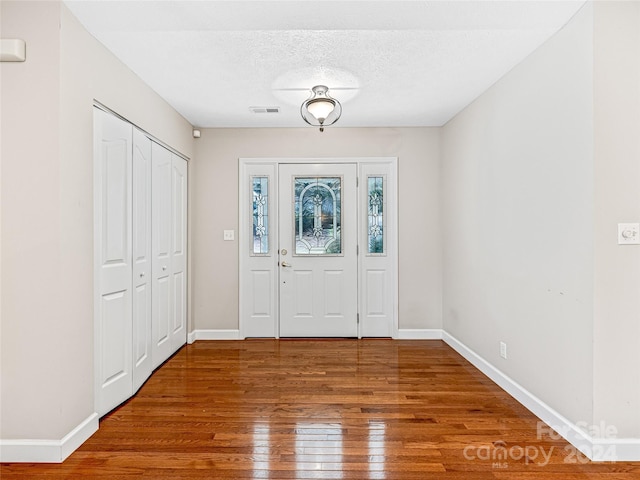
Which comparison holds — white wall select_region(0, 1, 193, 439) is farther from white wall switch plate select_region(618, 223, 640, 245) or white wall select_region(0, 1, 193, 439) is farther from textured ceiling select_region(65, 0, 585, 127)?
white wall switch plate select_region(618, 223, 640, 245)

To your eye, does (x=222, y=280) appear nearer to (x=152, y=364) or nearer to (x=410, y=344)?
(x=152, y=364)

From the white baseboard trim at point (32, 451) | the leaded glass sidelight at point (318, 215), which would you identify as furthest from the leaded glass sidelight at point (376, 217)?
the white baseboard trim at point (32, 451)

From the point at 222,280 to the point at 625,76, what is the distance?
150 inches

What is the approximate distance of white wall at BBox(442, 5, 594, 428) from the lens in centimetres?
201

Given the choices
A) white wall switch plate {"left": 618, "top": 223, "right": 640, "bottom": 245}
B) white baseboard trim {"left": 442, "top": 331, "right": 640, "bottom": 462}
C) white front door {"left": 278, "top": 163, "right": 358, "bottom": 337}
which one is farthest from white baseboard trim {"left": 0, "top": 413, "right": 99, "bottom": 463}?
white wall switch plate {"left": 618, "top": 223, "right": 640, "bottom": 245}

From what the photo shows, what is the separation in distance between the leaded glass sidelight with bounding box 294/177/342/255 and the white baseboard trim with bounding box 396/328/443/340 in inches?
47.1

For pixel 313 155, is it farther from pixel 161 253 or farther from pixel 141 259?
pixel 141 259

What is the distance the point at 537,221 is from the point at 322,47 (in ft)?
5.99

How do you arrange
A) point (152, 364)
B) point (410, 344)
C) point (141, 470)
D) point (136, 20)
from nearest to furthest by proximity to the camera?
point (141, 470) < point (136, 20) < point (152, 364) < point (410, 344)

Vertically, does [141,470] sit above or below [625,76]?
below

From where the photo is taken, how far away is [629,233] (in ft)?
6.30

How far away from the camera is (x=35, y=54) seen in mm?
1925

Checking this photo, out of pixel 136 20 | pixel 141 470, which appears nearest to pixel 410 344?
pixel 141 470

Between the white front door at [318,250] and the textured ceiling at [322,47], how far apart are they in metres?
0.92
